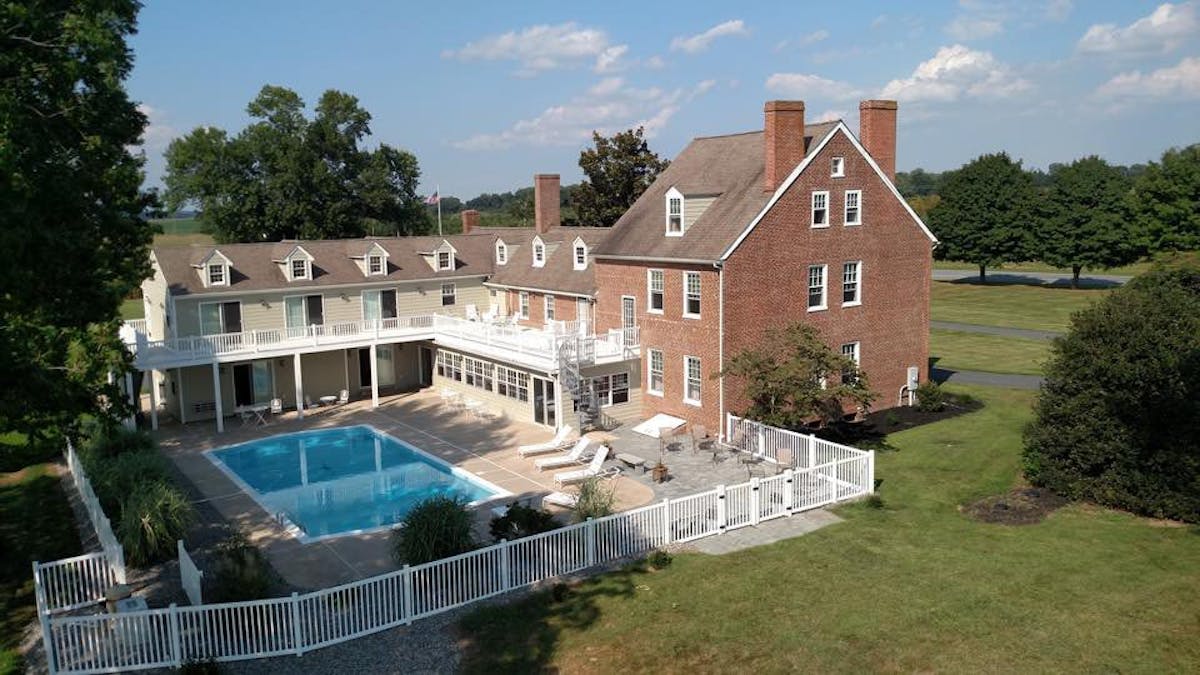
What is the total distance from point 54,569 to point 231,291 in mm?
20001

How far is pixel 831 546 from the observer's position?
60.8 ft

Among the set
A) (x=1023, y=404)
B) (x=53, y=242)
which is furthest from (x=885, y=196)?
(x=53, y=242)

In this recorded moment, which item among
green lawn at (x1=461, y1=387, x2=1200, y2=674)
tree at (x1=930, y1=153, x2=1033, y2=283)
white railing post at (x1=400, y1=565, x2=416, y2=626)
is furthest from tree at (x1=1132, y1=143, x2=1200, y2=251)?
white railing post at (x1=400, y1=565, x2=416, y2=626)

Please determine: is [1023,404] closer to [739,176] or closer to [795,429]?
[795,429]

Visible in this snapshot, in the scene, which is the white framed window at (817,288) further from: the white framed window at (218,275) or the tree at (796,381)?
the white framed window at (218,275)

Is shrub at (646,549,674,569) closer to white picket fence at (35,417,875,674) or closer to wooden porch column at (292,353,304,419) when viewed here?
white picket fence at (35,417,875,674)

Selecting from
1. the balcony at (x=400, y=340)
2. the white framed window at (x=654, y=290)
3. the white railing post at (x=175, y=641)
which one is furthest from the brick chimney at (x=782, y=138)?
the white railing post at (x=175, y=641)

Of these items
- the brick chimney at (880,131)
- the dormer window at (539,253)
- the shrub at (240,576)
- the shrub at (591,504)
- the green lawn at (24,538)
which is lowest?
the green lawn at (24,538)

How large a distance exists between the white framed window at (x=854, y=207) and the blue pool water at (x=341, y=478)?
1554cm

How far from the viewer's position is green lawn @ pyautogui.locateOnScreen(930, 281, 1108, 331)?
5616cm

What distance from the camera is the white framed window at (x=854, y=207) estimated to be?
30.0m

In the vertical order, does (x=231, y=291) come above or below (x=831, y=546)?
above

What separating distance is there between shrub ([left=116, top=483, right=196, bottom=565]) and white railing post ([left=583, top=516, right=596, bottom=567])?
9.23m

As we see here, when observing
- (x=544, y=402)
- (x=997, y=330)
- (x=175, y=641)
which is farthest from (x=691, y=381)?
(x=997, y=330)
